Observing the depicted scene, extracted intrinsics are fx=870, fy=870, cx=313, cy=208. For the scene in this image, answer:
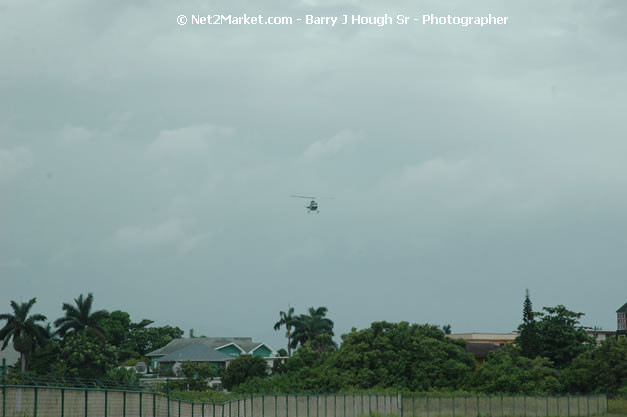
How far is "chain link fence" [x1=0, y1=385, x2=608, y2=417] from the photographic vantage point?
25.8 meters

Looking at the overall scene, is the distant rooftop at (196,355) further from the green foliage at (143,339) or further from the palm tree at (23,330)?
the green foliage at (143,339)

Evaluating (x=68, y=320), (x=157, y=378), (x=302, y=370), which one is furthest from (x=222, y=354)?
(x=302, y=370)

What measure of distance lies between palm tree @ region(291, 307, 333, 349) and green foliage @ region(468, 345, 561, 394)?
49.4 meters

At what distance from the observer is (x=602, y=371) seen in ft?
271

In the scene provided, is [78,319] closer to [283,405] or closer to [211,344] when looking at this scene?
[211,344]

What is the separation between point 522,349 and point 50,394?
76.7 meters

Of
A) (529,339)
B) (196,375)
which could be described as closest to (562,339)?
(529,339)

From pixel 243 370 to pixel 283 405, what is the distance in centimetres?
3862

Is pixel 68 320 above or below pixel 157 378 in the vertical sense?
above

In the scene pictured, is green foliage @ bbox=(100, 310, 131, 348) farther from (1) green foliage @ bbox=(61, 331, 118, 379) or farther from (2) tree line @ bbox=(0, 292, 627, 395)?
(1) green foliage @ bbox=(61, 331, 118, 379)

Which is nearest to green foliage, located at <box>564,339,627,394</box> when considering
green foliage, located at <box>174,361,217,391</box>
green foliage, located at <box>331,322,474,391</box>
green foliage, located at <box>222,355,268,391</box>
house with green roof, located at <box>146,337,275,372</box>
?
green foliage, located at <box>331,322,474,391</box>

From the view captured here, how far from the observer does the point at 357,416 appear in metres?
60.5

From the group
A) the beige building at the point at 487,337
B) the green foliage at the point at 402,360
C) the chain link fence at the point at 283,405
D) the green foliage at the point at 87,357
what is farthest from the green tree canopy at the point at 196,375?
the beige building at the point at 487,337

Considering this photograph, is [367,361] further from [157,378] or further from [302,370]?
[157,378]
